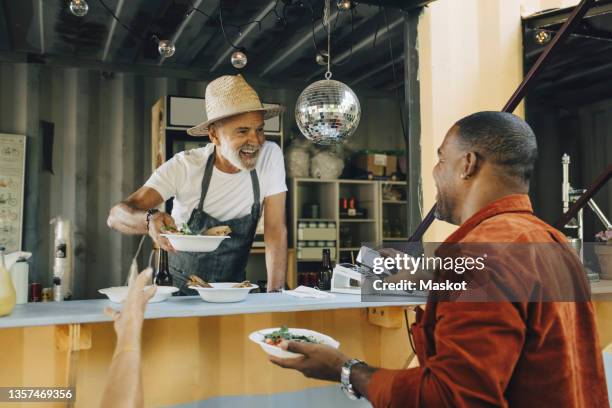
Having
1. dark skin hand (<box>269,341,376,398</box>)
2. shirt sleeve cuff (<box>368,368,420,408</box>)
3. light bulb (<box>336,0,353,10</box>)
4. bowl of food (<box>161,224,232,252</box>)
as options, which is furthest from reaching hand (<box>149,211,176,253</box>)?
light bulb (<box>336,0,353,10</box>)

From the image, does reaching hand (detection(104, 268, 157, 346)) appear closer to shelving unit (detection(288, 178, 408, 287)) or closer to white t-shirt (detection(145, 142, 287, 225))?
white t-shirt (detection(145, 142, 287, 225))

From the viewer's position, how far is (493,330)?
1.15 metres

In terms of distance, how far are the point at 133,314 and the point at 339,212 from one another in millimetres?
4789

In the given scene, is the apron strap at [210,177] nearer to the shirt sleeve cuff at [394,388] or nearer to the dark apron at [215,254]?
the dark apron at [215,254]

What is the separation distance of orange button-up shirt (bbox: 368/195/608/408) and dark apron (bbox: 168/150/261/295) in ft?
7.85

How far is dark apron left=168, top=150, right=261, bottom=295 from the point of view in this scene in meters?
3.61

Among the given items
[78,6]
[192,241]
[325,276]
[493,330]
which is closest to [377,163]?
[325,276]

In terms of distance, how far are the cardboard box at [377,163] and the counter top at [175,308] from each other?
156 inches

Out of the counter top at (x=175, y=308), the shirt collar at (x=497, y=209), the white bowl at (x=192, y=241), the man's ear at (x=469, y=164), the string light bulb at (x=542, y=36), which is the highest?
the string light bulb at (x=542, y=36)

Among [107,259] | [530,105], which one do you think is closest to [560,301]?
[530,105]

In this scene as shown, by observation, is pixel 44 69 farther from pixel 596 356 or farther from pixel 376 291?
pixel 596 356

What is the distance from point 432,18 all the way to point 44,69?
380 cm

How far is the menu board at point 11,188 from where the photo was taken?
511cm

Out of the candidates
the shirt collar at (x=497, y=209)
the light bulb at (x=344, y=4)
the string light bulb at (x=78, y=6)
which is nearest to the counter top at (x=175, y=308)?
the shirt collar at (x=497, y=209)
